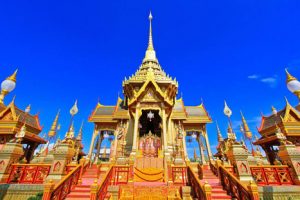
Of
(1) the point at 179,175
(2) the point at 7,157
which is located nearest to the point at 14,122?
(2) the point at 7,157

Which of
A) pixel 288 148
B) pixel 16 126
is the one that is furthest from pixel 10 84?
pixel 288 148

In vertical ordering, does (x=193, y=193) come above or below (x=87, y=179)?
below

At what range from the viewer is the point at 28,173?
23.5ft

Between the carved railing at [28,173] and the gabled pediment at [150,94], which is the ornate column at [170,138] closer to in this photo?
the gabled pediment at [150,94]

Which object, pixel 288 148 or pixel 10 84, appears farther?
pixel 10 84

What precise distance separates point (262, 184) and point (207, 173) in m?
3.42

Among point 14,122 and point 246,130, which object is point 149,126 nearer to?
point 14,122

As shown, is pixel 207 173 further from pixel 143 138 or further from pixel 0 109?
pixel 0 109

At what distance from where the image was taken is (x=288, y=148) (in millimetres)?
7125

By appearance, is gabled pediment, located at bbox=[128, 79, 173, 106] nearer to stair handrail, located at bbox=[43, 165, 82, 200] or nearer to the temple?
the temple

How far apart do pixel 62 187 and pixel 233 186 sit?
261 inches

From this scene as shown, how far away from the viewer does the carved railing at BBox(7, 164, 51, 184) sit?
275 inches

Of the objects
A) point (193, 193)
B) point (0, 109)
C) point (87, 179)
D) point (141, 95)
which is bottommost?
point (193, 193)

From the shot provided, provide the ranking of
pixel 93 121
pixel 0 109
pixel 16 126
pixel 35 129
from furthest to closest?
pixel 93 121 < pixel 35 129 < pixel 0 109 < pixel 16 126
